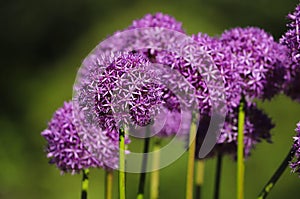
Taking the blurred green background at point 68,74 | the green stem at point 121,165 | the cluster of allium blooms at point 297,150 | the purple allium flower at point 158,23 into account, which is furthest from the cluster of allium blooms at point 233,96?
the blurred green background at point 68,74

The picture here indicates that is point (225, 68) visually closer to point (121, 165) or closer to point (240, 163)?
point (240, 163)

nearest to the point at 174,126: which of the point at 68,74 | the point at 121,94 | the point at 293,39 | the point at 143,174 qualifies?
the point at 143,174

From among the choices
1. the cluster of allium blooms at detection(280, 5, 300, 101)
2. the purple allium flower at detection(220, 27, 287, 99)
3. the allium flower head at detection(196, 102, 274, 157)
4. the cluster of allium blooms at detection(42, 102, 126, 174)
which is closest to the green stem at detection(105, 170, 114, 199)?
the cluster of allium blooms at detection(42, 102, 126, 174)

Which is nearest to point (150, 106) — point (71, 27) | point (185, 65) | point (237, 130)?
point (185, 65)

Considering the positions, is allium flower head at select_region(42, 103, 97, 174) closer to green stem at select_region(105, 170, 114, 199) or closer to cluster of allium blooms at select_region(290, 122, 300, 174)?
green stem at select_region(105, 170, 114, 199)

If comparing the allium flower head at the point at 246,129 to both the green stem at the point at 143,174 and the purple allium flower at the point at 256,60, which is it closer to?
the purple allium flower at the point at 256,60

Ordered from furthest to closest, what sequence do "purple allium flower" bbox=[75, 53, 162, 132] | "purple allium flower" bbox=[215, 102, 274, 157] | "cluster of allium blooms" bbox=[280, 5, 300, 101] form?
"purple allium flower" bbox=[215, 102, 274, 157] → "cluster of allium blooms" bbox=[280, 5, 300, 101] → "purple allium flower" bbox=[75, 53, 162, 132]
